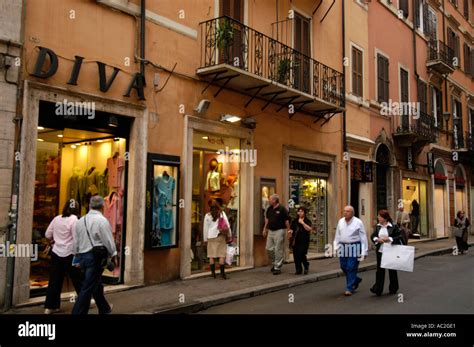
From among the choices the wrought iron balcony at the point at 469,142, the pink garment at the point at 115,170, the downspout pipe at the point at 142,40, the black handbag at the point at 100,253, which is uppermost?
the wrought iron balcony at the point at 469,142

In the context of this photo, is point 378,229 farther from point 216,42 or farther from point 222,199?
point 216,42

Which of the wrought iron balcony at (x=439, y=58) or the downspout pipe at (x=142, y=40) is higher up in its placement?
the wrought iron balcony at (x=439, y=58)

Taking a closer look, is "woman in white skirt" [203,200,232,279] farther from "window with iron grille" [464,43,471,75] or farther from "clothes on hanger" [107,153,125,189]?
"window with iron grille" [464,43,471,75]

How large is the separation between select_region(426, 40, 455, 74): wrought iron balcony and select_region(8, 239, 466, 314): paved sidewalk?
1426 centimetres

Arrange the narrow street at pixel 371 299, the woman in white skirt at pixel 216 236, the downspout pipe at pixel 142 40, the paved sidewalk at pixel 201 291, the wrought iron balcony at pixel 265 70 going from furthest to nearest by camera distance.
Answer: the wrought iron balcony at pixel 265 70
the woman in white skirt at pixel 216 236
the downspout pipe at pixel 142 40
the narrow street at pixel 371 299
the paved sidewalk at pixel 201 291

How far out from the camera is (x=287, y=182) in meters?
13.3

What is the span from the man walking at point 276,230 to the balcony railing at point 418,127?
32.0 feet

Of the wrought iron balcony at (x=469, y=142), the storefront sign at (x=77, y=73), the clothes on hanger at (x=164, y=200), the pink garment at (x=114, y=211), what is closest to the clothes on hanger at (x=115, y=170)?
the pink garment at (x=114, y=211)

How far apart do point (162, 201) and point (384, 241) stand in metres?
4.49

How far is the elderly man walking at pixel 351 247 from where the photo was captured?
29.2ft

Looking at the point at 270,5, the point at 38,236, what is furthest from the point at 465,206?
the point at 38,236

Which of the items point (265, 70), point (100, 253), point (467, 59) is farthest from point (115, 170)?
point (467, 59)

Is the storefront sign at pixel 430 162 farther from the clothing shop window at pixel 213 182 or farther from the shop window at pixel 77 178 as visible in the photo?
the shop window at pixel 77 178

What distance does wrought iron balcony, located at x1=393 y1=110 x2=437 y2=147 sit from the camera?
1892cm
